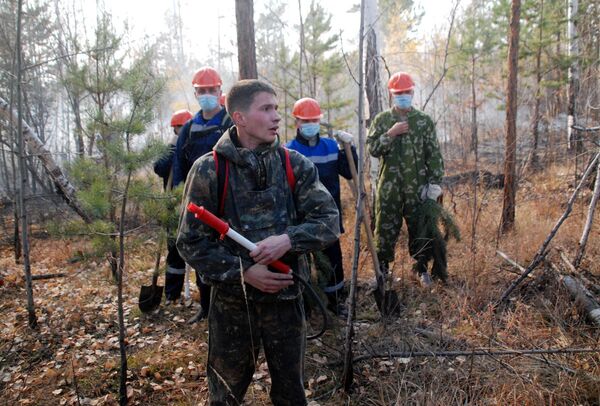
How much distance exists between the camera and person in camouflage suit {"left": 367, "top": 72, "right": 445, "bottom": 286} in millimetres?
4680

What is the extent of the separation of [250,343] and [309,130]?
8.79 feet

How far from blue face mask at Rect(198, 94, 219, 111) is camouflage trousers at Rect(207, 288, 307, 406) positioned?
8.71ft

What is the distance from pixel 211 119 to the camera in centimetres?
432

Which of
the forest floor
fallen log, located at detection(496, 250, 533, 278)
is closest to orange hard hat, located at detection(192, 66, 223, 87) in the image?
the forest floor

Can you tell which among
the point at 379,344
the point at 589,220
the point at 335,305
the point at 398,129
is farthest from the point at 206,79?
the point at 589,220

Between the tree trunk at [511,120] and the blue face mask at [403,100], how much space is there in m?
2.03

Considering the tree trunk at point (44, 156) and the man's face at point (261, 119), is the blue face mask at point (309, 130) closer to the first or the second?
the man's face at point (261, 119)

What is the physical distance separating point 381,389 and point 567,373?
130 cm

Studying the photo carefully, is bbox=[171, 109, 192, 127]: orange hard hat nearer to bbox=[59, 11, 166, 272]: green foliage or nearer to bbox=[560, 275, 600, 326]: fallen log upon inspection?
bbox=[59, 11, 166, 272]: green foliage

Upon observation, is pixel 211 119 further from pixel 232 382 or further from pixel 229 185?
pixel 232 382

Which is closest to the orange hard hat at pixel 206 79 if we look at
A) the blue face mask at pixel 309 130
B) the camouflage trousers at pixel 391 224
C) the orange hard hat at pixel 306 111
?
the orange hard hat at pixel 306 111

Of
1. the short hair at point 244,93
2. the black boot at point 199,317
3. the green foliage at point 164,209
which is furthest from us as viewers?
the black boot at point 199,317

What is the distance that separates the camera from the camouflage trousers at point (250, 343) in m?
2.14

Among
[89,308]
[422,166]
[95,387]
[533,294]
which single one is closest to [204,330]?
[95,387]
